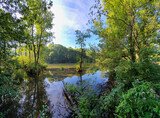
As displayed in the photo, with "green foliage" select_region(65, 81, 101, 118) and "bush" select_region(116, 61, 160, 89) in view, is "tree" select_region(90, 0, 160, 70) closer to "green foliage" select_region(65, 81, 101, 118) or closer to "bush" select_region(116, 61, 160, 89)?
"bush" select_region(116, 61, 160, 89)

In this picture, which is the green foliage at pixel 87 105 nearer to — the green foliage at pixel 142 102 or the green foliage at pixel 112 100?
the green foliage at pixel 112 100

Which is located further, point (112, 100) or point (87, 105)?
point (87, 105)

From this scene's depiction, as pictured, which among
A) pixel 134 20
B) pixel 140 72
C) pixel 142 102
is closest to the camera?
pixel 142 102

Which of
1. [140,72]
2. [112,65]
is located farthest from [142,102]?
[112,65]

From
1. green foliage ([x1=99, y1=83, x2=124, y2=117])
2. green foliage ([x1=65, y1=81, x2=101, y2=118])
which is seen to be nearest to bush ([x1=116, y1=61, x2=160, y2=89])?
green foliage ([x1=99, y1=83, x2=124, y2=117])

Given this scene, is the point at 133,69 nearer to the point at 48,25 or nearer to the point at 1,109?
the point at 1,109

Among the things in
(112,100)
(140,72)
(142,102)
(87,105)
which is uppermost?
(140,72)

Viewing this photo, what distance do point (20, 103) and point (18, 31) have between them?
13.7ft

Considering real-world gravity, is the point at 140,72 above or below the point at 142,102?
above

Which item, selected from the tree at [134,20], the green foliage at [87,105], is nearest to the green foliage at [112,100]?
the green foliage at [87,105]

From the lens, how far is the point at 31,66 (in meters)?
13.0

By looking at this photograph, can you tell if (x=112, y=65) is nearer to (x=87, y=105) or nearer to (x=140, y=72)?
(x=140, y=72)

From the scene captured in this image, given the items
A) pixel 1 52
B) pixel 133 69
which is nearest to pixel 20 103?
pixel 1 52

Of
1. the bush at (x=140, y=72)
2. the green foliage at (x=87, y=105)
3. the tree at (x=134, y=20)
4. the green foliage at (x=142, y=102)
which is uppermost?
the tree at (x=134, y=20)
